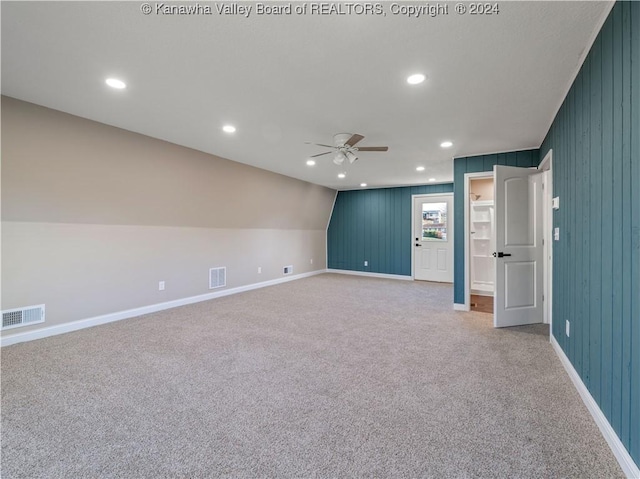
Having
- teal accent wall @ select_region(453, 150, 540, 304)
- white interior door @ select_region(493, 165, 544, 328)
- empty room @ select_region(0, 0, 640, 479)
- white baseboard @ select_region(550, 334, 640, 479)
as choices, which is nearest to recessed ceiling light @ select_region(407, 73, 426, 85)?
empty room @ select_region(0, 0, 640, 479)

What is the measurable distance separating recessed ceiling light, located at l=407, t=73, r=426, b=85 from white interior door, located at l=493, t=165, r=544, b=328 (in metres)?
2.12

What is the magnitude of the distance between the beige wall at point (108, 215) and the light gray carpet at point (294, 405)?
657mm

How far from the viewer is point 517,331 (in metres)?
3.83

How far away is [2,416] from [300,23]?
319 centimetres

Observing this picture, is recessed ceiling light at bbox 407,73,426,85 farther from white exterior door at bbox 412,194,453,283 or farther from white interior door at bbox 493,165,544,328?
white exterior door at bbox 412,194,453,283

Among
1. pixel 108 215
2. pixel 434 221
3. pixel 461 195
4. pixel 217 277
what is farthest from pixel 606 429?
pixel 434 221

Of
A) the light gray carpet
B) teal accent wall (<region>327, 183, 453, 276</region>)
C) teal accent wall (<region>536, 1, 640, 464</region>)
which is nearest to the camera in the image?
teal accent wall (<region>536, 1, 640, 464</region>)

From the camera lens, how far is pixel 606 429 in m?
1.79

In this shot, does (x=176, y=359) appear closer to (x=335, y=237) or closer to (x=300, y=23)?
(x=300, y=23)

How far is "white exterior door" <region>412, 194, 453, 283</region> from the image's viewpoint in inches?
291

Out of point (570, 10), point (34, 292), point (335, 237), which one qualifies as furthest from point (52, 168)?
point (335, 237)

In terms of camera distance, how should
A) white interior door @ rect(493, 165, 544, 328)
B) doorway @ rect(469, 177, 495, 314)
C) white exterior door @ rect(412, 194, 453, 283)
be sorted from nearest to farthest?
white interior door @ rect(493, 165, 544, 328), doorway @ rect(469, 177, 495, 314), white exterior door @ rect(412, 194, 453, 283)

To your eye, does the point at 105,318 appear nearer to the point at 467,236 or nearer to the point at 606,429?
the point at 606,429

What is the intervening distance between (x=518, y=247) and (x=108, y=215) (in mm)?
5455
